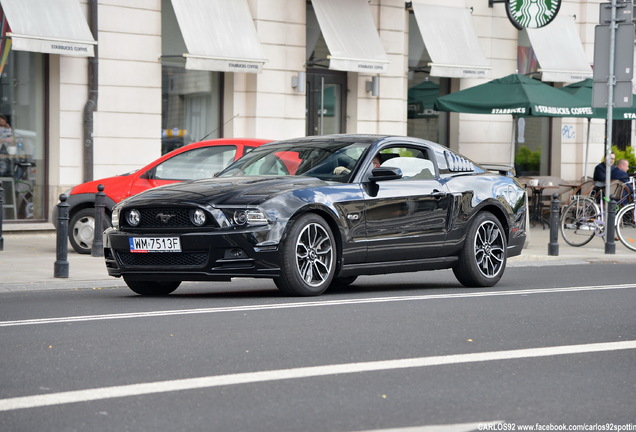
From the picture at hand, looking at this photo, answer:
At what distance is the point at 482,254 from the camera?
11766mm

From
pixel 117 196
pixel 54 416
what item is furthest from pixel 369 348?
pixel 117 196

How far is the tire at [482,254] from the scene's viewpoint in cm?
1155

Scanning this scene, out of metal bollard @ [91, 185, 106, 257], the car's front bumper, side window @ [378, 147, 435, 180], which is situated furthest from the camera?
metal bollard @ [91, 185, 106, 257]

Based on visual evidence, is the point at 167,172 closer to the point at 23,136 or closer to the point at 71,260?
the point at 71,260

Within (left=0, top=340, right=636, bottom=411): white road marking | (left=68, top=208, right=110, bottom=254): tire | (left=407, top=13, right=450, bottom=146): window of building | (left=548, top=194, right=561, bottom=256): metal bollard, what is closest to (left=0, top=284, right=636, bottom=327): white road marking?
(left=0, top=340, right=636, bottom=411): white road marking

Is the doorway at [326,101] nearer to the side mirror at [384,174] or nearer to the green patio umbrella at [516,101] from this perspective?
the green patio umbrella at [516,101]

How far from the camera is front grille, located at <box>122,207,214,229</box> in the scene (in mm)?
9695

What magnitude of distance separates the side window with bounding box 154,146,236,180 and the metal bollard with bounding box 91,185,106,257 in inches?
32.5

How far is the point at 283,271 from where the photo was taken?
9.73m

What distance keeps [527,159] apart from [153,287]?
18.4 m

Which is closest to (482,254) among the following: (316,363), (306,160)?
(306,160)

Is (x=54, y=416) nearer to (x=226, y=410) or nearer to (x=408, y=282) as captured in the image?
(x=226, y=410)

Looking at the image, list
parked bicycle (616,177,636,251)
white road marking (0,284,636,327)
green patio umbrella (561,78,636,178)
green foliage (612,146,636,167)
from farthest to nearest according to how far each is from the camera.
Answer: green foliage (612,146,636,167)
green patio umbrella (561,78,636,178)
parked bicycle (616,177,636,251)
white road marking (0,284,636,327)

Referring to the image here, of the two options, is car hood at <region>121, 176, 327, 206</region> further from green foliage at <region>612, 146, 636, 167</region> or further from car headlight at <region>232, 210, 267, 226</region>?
green foliage at <region>612, 146, 636, 167</region>
